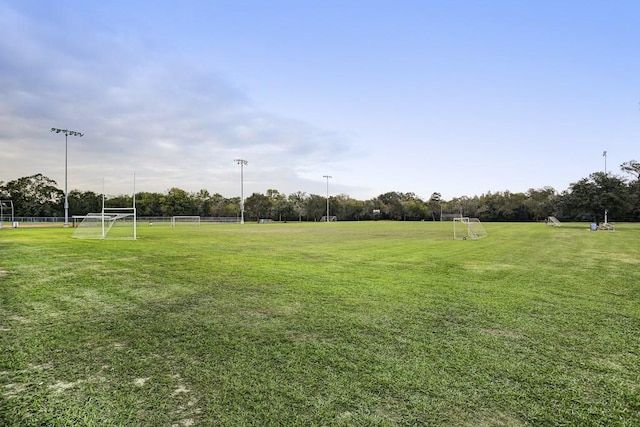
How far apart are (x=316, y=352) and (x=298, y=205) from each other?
333 feet

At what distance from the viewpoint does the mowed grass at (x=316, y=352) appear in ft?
9.13

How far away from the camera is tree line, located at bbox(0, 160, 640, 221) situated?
250ft

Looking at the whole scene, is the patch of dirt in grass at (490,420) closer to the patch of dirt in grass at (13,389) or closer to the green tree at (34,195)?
the patch of dirt in grass at (13,389)

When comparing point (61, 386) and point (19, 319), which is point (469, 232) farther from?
point (61, 386)

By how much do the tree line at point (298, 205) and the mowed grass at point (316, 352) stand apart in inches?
1851

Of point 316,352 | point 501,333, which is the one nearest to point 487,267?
point 501,333

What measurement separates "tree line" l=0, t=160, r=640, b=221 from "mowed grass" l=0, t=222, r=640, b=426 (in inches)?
1851

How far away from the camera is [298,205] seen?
105312 mm

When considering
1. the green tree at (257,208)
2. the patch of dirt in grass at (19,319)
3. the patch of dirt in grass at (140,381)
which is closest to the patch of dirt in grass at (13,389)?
the patch of dirt in grass at (140,381)

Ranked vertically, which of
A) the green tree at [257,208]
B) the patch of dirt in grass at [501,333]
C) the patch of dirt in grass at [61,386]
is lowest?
the patch of dirt in grass at [501,333]

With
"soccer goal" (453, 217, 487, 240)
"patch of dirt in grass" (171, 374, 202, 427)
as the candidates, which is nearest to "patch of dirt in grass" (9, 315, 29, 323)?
"patch of dirt in grass" (171, 374, 202, 427)

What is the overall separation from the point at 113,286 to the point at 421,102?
989 inches

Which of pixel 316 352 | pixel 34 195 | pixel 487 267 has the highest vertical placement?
pixel 34 195

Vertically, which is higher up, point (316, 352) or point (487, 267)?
point (316, 352)
